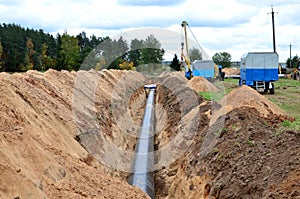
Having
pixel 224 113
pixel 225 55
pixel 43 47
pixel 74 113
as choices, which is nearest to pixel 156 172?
pixel 224 113

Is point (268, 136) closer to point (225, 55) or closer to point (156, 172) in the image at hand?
point (156, 172)

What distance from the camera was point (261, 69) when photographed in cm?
3020

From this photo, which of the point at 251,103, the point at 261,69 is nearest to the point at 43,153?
the point at 251,103

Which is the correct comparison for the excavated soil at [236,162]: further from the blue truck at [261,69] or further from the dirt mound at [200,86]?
the dirt mound at [200,86]

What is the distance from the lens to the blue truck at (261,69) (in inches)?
1184

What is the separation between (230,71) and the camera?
68.7 m

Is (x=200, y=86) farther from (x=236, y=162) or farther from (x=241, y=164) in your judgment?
(x=241, y=164)

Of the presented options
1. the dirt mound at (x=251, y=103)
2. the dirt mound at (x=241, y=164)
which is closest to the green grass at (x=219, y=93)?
the dirt mound at (x=251, y=103)

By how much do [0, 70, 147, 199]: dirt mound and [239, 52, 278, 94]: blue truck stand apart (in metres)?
17.1

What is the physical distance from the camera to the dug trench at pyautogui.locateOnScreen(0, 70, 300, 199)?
25.7 feet

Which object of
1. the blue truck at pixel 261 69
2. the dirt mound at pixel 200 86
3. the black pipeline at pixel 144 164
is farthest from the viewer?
the dirt mound at pixel 200 86

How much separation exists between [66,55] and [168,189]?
166ft

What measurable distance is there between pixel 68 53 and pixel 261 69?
36.2 metres

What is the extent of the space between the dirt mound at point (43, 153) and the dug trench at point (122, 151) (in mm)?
23
